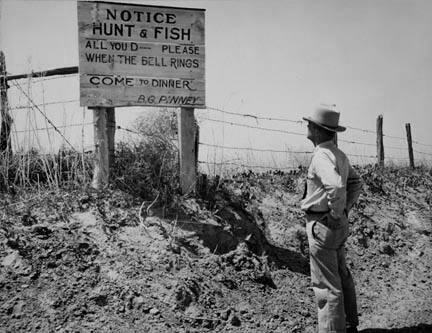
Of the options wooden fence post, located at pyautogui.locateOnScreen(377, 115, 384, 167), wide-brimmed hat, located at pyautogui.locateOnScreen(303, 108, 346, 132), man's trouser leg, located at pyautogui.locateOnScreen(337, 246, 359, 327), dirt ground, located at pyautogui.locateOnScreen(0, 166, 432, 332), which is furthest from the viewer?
wooden fence post, located at pyautogui.locateOnScreen(377, 115, 384, 167)

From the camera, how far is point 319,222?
4.48 metres

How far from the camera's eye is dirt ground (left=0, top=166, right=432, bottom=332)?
496 cm

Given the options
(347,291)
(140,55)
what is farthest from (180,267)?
(140,55)

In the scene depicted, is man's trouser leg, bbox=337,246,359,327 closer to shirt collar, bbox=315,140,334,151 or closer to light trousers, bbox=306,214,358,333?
light trousers, bbox=306,214,358,333

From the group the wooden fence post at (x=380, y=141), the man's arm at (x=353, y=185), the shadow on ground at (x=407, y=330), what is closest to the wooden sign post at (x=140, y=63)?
the man's arm at (x=353, y=185)

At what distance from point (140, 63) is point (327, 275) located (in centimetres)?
401

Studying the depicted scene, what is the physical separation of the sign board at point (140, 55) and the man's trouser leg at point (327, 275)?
3.22 metres

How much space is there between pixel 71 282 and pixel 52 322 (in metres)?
0.55

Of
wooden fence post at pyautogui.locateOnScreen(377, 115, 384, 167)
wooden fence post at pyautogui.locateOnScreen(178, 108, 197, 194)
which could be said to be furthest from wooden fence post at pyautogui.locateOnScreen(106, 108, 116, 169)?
wooden fence post at pyautogui.locateOnScreen(377, 115, 384, 167)

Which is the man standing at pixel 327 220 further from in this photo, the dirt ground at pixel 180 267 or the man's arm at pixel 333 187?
the dirt ground at pixel 180 267

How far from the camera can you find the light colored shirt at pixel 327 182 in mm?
4277

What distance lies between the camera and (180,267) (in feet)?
18.6

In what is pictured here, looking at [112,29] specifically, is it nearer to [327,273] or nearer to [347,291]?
[327,273]

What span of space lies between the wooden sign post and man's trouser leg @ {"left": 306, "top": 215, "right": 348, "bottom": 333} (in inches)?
113
